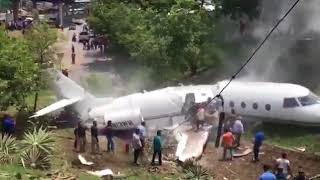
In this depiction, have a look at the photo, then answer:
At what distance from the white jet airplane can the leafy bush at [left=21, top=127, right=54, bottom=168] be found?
6404 millimetres

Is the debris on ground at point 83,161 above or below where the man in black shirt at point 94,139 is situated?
Result: below

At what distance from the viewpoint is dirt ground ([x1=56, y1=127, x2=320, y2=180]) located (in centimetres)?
2462

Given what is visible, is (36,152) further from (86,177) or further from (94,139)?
(94,139)

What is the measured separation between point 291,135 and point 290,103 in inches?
58.0

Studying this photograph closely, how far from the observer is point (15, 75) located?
29531mm

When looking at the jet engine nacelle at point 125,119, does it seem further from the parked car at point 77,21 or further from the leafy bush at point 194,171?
the parked car at point 77,21

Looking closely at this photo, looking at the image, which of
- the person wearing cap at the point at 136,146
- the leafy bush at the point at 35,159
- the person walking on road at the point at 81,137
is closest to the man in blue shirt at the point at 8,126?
the person walking on road at the point at 81,137

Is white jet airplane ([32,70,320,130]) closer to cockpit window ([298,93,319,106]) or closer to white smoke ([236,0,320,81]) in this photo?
cockpit window ([298,93,319,106])

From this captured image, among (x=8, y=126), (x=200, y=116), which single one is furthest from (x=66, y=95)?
(x=200, y=116)

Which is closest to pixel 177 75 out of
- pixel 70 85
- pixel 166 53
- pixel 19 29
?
pixel 166 53

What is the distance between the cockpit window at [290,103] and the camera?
29.6 metres

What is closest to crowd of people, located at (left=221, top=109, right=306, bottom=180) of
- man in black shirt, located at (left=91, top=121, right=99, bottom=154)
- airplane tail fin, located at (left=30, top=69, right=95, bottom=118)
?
man in black shirt, located at (left=91, top=121, right=99, bottom=154)

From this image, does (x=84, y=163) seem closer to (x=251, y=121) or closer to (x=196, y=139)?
(x=196, y=139)

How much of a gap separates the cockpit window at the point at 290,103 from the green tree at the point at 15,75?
36.4 feet
